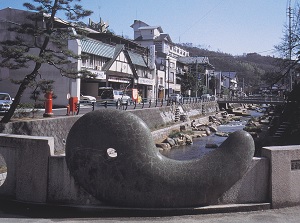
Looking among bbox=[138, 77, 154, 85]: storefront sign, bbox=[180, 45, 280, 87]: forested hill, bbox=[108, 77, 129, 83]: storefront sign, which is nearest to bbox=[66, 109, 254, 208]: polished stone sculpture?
bbox=[108, 77, 129, 83]: storefront sign

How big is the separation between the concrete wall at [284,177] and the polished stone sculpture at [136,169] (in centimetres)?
54

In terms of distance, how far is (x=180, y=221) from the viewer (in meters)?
5.87

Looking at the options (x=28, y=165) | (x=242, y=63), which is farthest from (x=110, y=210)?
(x=242, y=63)

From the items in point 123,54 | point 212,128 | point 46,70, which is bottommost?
point 212,128

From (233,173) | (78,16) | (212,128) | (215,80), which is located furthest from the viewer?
(215,80)

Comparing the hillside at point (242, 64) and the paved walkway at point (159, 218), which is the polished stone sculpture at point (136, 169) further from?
the hillside at point (242, 64)

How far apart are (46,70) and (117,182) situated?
113 ft

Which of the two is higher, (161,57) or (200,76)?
(161,57)

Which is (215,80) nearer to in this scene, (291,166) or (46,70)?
(46,70)

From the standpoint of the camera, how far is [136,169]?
6.11 m

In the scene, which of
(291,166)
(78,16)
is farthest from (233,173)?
(78,16)

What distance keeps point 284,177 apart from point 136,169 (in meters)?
2.99

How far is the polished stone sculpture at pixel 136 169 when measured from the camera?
6152 millimetres

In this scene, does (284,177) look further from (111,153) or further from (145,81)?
(145,81)
